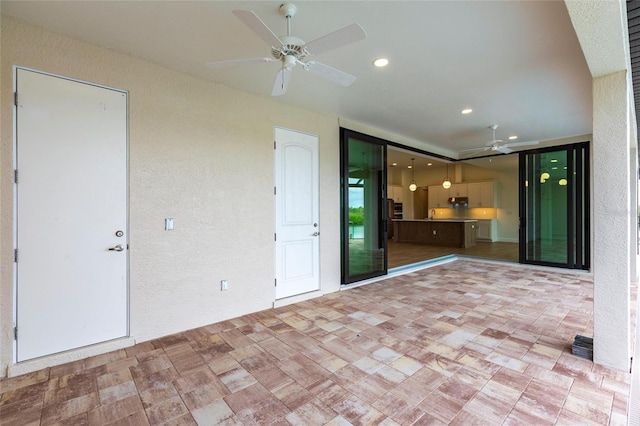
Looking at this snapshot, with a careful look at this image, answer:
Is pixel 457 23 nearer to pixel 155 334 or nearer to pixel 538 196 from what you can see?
pixel 155 334

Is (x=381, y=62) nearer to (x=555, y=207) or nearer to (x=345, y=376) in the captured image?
(x=345, y=376)

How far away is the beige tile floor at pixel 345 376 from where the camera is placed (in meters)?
1.93

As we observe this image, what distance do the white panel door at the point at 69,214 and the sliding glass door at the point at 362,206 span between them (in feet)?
10.4

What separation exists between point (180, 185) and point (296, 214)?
5.54 ft

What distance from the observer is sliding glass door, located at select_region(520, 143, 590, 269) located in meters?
5.95

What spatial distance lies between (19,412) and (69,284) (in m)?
1.00

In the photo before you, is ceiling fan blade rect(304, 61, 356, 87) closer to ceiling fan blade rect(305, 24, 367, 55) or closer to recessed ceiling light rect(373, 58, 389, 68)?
ceiling fan blade rect(305, 24, 367, 55)

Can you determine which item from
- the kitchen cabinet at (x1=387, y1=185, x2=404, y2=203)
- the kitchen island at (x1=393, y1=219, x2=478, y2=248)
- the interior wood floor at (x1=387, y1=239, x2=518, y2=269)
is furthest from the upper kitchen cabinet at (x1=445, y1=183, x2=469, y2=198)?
the interior wood floor at (x1=387, y1=239, x2=518, y2=269)

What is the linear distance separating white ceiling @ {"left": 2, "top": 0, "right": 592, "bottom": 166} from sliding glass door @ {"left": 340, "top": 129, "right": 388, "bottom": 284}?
2.93 ft

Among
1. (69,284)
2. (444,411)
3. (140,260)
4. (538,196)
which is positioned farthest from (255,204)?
(538,196)

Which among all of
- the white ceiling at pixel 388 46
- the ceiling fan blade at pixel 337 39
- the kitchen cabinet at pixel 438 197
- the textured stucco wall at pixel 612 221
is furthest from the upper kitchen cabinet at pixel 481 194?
the ceiling fan blade at pixel 337 39

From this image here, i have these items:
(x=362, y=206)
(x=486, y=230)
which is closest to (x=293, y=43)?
(x=362, y=206)

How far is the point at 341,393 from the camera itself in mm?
2141

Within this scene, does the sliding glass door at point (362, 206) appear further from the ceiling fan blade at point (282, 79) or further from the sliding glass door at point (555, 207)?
the sliding glass door at point (555, 207)
